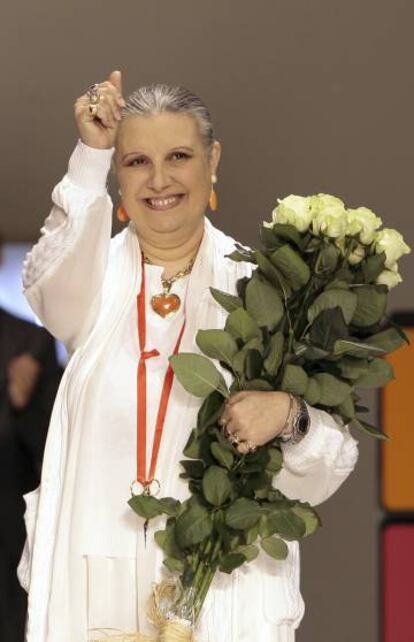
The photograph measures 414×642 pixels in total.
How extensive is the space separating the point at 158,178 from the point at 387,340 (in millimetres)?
493

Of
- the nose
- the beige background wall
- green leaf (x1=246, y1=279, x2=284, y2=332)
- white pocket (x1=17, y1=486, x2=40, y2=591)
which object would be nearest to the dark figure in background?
the beige background wall

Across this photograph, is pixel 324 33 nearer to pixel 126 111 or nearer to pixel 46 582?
pixel 126 111

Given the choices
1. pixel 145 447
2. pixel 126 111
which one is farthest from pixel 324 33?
pixel 145 447

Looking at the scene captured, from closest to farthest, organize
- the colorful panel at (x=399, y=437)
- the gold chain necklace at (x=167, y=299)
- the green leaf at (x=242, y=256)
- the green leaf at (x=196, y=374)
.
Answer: the green leaf at (x=196, y=374) → the green leaf at (x=242, y=256) → the gold chain necklace at (x=167, y=299) → the colorful panel at (x=399, y=437)

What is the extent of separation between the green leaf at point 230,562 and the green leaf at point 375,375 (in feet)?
1.19

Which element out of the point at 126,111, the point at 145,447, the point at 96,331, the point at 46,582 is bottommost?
the point at 46,582

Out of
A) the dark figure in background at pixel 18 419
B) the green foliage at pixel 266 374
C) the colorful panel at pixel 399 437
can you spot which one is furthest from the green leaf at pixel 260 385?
the colorful panel at pixel 399 437

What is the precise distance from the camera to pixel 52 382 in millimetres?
4848

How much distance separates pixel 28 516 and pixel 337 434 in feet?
1.95

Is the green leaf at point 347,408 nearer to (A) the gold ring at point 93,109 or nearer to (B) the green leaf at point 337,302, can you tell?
(B) the green leaf at point 337,302

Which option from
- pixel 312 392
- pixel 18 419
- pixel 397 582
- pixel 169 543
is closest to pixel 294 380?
pixel 312 392

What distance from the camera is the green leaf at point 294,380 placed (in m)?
3.35

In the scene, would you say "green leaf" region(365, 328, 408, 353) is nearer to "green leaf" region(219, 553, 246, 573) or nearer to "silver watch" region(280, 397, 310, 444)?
"silver watch" region(280, 397, 310, 444)

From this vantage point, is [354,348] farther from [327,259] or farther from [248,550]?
[248,550]
